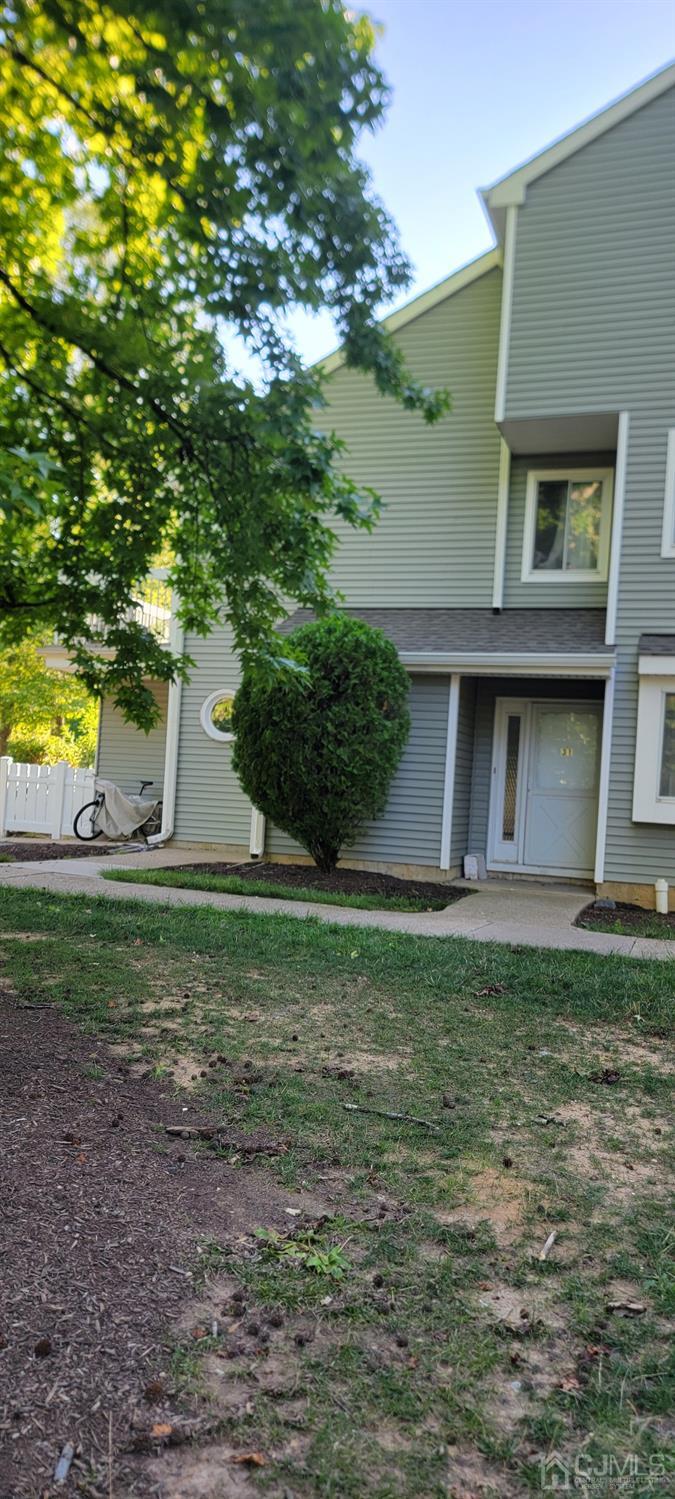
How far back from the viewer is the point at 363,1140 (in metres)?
3.37

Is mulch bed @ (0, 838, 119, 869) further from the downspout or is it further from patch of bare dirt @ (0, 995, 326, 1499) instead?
patch of bare dirt @ (0, 995, 326, 1499)

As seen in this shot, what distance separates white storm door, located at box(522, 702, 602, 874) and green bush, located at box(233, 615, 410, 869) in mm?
2236

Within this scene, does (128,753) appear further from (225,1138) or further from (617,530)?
(225,1138)

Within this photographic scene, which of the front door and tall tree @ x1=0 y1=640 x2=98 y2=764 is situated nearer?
the front door

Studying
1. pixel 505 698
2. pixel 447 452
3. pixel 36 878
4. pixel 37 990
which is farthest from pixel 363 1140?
pixel 447 452

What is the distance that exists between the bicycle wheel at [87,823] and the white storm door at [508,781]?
580cm

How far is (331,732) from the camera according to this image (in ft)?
32.5

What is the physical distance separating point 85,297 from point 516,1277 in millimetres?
4723

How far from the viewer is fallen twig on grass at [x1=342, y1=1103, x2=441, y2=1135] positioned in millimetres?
3525

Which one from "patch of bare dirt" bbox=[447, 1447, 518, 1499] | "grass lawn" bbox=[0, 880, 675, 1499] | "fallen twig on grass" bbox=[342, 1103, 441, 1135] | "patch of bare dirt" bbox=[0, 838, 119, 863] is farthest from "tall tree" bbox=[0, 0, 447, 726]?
"patch of bare dirt" bbox=[0, 838, 119, 863]

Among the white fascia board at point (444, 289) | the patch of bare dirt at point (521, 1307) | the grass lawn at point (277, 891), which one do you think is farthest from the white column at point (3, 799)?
the patch of bare dirt at point (521, 1307)

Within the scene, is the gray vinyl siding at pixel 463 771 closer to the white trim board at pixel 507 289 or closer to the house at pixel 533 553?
the house at pixel 533 553

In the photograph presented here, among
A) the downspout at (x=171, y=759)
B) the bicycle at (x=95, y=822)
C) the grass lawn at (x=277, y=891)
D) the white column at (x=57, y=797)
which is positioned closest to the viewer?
the grass lawn at (x=277, y=891)

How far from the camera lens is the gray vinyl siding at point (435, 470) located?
11.8 m
